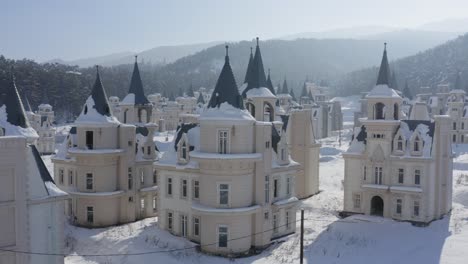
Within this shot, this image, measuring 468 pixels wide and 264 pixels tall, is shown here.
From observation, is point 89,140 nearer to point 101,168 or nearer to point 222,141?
point 101,168

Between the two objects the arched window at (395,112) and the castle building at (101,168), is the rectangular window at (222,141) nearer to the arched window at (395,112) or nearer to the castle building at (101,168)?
the castle building at (101,168)

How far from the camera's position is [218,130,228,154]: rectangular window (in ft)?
98.4

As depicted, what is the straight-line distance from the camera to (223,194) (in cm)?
3023

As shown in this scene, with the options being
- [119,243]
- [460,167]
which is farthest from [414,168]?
[460,167]

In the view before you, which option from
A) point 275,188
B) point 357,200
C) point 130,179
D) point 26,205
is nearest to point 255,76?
point 275,188

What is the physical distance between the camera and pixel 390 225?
3606cm

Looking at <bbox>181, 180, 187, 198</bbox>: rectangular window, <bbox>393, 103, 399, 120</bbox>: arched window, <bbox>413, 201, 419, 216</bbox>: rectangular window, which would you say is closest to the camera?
<bbox>181, 180, 187, 198</bbox>: rectangular window

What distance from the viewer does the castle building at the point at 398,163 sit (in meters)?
36.6

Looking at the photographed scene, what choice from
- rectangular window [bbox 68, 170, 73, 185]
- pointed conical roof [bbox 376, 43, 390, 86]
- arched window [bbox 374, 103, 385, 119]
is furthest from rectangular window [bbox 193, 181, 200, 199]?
pointed conical roof [bbox 376, 43, 390, 86]

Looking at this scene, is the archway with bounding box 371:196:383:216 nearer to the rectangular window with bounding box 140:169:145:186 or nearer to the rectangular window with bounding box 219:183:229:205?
the rectangular window with bounding box 219:183:229:205

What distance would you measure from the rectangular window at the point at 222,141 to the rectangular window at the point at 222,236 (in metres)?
4.70

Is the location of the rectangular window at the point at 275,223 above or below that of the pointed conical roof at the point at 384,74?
below

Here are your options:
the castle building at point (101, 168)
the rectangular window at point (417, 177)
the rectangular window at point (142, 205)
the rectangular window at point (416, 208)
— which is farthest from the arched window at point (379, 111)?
the rectangular window at point (142, 205)

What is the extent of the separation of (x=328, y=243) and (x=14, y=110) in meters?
20.6
